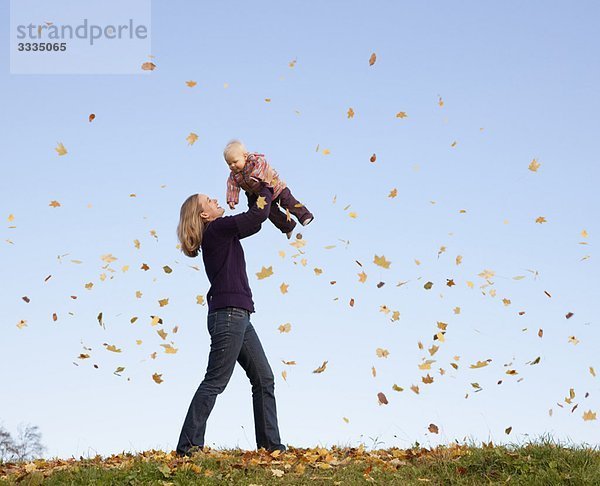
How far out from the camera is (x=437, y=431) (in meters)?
8.97

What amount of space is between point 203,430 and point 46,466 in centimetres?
215

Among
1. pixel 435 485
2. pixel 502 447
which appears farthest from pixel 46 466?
pixel 502 447

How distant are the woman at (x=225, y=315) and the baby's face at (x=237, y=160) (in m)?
0.95

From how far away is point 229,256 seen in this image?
27.4ft

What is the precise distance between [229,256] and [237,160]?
5.73ft

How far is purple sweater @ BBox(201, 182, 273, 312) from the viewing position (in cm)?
820

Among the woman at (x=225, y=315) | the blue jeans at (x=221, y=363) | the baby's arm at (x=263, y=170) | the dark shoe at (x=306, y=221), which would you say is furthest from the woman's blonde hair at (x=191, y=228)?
the dark shoe at (x=306, y=221)

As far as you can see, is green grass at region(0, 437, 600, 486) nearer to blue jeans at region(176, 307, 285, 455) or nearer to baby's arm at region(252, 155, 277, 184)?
blue jeans at region(176, 307, 285, 455)

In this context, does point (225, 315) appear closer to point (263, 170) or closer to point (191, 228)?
point (191, 228)

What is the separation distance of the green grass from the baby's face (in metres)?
3.57

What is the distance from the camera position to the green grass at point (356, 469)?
746 cm

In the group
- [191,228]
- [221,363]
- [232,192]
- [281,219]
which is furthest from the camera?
[281,219]

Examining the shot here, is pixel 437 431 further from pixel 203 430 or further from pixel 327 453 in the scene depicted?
pixel 203 430

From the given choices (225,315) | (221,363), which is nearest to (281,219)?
(225,315)
